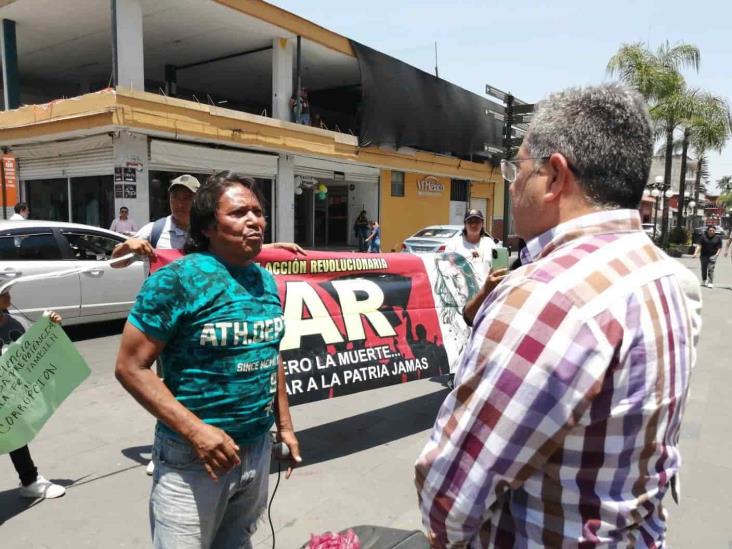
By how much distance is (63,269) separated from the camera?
7266mm

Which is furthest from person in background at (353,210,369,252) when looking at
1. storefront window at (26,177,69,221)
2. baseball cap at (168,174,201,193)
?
baseball cap at (168,174,201,193)

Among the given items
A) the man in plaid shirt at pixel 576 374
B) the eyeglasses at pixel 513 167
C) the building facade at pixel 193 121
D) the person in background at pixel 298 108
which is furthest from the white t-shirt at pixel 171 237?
the person in background at pixel 298 108

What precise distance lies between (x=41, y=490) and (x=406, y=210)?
2012 cm

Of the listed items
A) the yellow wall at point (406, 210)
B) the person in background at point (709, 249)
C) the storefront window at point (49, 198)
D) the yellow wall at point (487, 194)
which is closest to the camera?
the person in background at point (709, 249)

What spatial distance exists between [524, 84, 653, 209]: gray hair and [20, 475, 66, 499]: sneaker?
3.56 meters

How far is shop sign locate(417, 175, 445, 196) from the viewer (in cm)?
2314

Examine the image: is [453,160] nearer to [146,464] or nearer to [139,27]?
[139,27]

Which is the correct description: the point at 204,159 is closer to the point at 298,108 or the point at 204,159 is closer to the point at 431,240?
the point at 298,108

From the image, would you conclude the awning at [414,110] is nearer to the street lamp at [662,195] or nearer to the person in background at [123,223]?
the street lamp at [662,195]

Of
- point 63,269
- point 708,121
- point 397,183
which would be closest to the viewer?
point 63,269

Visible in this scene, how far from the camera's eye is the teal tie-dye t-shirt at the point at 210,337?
1.78 meters

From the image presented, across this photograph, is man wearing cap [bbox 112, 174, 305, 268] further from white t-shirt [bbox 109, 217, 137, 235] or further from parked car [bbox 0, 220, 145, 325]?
white t-shirt [bbox 109, 217, 137, 235]

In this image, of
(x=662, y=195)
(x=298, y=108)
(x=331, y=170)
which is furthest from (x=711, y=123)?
(x=298, y=108)

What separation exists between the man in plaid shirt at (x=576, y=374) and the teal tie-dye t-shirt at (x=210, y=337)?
88 cm
